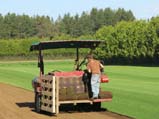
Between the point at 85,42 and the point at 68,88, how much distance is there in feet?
7.74

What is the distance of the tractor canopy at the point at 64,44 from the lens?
704 inches

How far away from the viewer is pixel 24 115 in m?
16.6

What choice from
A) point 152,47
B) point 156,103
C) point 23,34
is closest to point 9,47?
point 152,47

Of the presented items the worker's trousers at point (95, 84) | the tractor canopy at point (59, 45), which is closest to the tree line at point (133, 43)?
the tractor canopy at point (59, 45)

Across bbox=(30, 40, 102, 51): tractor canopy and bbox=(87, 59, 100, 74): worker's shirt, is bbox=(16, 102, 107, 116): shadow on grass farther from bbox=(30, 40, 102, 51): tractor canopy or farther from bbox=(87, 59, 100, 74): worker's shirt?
bbox=(30, 40, 102, 51): tractor canopy

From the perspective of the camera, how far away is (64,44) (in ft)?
60.4

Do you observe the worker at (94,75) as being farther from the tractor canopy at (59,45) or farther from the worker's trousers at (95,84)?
the tractor canopy at (59,45)

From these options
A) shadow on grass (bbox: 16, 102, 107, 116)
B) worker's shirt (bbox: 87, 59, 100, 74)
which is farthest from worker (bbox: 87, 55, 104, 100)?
shadow on grass (bbox: 16, 102, 107, 116)

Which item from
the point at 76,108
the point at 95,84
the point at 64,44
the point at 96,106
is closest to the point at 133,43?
the point at 76,108

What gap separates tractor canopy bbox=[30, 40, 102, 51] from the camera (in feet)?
58.6

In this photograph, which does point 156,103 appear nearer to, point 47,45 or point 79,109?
point 79,109

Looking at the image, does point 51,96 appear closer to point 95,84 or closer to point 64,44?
point 95,84

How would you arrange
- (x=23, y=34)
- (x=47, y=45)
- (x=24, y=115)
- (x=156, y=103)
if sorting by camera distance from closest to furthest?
(x=24, y=115)
(x=47, y=45)
(x=156, y=103)
(x=23, y=34)

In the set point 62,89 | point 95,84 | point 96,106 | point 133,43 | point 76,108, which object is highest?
point 133,43
